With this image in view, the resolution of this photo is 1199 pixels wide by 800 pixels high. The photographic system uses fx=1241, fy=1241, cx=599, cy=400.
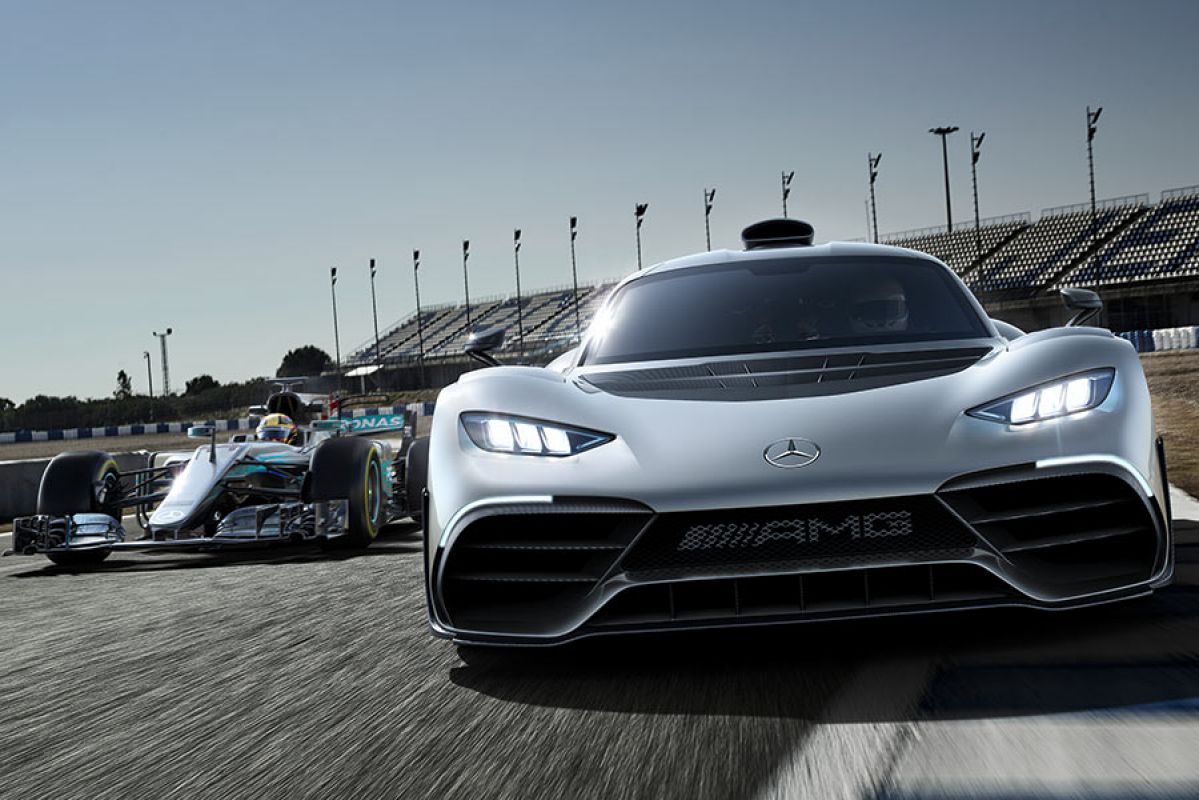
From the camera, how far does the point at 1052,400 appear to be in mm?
3441

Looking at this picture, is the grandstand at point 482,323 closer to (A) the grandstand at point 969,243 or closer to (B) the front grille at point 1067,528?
(A) the grandstand at point 969,243

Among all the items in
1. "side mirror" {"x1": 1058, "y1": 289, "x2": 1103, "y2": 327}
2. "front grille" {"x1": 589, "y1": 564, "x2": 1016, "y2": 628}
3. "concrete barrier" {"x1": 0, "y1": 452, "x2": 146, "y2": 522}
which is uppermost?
"side mirror" {"x1": 1058, "y1": 289, "x2": 1103, "y2": 327}

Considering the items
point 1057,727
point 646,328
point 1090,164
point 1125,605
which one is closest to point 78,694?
point 646,328

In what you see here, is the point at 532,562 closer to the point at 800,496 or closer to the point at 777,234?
the point at 800,496

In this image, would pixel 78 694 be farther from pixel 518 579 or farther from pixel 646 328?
pixel 646 328

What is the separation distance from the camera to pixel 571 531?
3.39 m

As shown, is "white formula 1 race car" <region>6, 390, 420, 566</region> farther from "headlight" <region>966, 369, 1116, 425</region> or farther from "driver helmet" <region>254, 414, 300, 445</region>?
"headlight" <region>966, 369, 1116, 425</region>

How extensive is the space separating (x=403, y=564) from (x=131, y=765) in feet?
14.9

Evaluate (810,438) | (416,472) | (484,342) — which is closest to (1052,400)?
(810,438)

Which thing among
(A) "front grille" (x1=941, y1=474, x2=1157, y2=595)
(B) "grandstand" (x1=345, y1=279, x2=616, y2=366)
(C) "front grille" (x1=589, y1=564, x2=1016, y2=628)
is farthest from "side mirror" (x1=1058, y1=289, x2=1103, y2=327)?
(B) "grandstand" (x1=345, y1=279, x2=616, y2=366)

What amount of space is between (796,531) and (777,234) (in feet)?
11.4

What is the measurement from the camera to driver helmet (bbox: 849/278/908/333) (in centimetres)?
480

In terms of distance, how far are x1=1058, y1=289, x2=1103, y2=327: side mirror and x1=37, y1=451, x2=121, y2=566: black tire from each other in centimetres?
733

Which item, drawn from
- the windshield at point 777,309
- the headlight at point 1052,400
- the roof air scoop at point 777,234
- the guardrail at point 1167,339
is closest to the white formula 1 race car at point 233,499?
the roof air scoop at point 777,234
